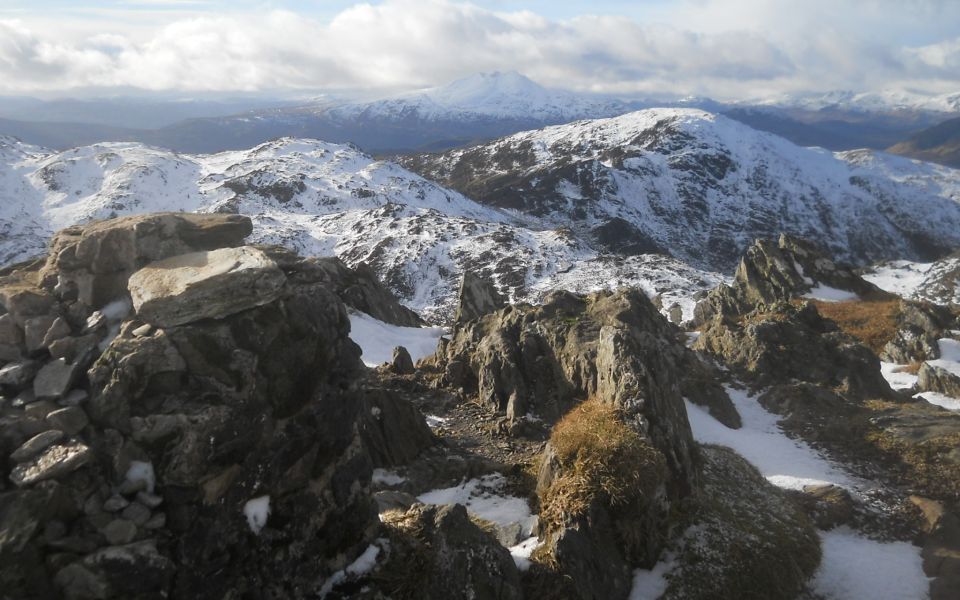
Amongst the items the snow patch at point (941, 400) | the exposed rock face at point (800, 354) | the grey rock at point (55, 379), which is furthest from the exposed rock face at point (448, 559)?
the snow patch at point (941, 400)

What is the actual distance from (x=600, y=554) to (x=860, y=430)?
563 inches

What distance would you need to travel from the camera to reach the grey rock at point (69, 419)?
23.3ft

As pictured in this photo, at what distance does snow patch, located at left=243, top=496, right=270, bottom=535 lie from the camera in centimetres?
813

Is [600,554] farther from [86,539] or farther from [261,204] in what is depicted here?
[261,204]

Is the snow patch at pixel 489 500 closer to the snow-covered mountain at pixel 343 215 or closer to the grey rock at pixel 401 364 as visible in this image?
the grey rock at pixel 401 364

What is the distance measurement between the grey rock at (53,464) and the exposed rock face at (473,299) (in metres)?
30.4

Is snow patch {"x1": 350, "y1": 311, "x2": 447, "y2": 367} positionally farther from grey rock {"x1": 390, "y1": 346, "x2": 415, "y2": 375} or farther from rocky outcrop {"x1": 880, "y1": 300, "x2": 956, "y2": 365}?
rocky outcrop {"x1": 880, "y1": 300, "x2": 956, "y2": 365}

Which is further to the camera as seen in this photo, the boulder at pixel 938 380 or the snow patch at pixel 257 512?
the boulder at pixel 938 380

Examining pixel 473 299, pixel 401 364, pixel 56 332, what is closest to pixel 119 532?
pixel 56 332

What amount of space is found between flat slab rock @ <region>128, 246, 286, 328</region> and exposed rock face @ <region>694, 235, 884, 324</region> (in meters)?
45.9

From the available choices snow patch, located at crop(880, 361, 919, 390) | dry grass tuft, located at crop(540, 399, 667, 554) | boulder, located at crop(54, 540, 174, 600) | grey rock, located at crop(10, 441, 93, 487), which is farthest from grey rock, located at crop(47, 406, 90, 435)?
snow patch, located at crop(880, 361, 919, 390)

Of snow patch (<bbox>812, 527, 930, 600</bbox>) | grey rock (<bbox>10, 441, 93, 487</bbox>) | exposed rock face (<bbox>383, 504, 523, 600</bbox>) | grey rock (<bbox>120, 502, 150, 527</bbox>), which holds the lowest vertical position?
snow patch (<bbox>812, 527, 930, 600</bbox>)

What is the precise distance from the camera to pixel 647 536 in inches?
460

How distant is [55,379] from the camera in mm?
7629
